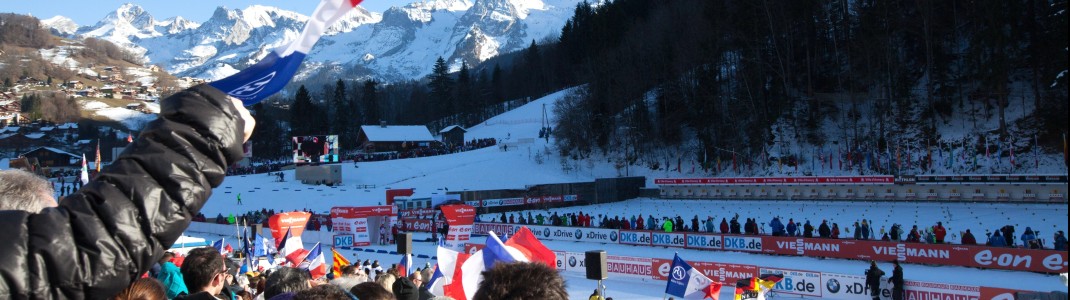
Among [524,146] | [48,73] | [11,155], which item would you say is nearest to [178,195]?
[524,146]

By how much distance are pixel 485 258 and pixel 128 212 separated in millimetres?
6220

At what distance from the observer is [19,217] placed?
2.04 m

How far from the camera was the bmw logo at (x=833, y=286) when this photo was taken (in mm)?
18000

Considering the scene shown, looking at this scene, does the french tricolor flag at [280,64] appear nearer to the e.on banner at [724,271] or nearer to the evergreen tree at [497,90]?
the e.on banner at [724,271]

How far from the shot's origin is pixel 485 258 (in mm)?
8234

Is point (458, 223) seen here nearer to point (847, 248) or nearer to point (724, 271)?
point (724, 271)

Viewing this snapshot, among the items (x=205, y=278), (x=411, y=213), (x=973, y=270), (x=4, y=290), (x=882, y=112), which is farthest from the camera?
(x=882, y=112)

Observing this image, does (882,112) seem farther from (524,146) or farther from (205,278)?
(205,278)

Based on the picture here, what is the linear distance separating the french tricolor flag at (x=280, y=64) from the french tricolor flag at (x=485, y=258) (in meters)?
3.75

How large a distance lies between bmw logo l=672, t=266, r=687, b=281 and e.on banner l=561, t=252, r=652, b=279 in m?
9.55

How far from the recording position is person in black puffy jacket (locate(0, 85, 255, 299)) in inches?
79.0

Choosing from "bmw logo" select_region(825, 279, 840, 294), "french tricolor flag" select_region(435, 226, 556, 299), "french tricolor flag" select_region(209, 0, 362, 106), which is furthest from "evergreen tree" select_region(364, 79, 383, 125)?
"french tricolor flag" select_region(209, 0, 362, 106)

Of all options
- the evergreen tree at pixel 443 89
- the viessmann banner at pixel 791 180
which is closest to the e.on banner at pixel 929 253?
the viessmann banner at pixel 791 180

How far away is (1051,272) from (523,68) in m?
104
